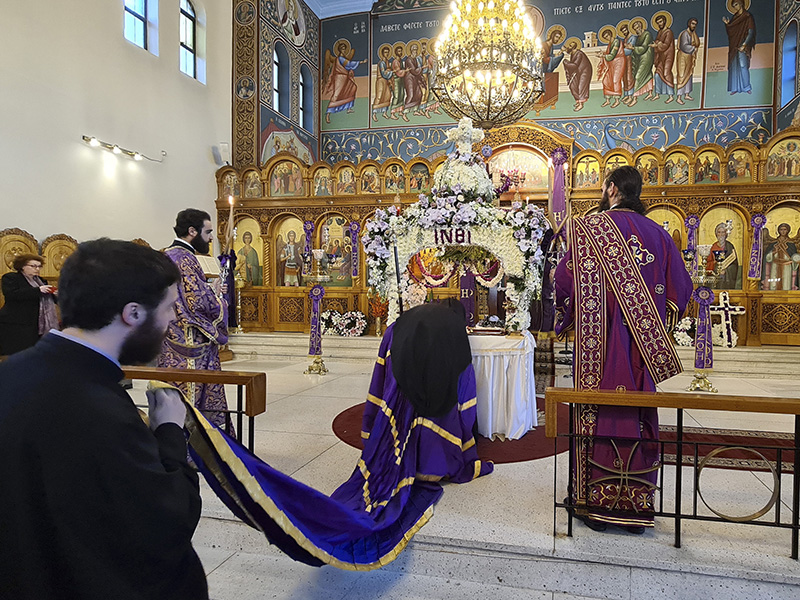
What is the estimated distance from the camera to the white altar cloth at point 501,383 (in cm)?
467

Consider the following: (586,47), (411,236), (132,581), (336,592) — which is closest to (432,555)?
(336,592)

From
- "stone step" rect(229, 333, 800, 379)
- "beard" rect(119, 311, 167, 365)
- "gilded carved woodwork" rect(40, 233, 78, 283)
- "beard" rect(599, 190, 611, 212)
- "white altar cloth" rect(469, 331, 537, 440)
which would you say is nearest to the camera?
"beard" rect(119, 311, 167, 365)

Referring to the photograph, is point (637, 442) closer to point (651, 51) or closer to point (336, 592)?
point (336, 592)

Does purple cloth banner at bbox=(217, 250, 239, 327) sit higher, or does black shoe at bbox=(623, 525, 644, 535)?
purple cloth banner at bbox=(217, 250, 239, 327)

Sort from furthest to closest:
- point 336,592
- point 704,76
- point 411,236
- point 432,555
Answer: point 704,76
point 411,236
point 432,555
point 336,592

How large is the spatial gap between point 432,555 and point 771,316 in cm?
1030

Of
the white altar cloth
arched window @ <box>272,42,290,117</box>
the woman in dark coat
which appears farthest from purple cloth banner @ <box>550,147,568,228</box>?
arched window @ <box>272,42,290,117</box>

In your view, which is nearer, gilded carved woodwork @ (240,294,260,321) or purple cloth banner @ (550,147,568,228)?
purple cloth banner @ (550,147,568,228)

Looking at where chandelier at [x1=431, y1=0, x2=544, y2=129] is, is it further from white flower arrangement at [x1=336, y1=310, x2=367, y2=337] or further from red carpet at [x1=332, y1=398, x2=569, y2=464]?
white flower arrangement at [x1=336, y1=310, x2=367, y2=337]

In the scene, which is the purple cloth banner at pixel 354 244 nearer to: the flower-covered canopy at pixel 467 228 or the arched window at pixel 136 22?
the arched window at pixel 136 22

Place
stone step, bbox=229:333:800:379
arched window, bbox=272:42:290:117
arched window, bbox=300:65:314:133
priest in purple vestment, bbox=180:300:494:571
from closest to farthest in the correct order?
priest in purple vestment, bbox=180:300:494:571, stone step, bbox=229:333:800:379, arched window, bbox=272:42:290:117, arched window, bbox=300:65:314:133

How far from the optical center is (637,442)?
2.91 metres

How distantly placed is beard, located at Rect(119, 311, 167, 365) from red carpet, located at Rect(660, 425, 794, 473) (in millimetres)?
3761

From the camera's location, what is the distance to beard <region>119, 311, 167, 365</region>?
1425 mm
